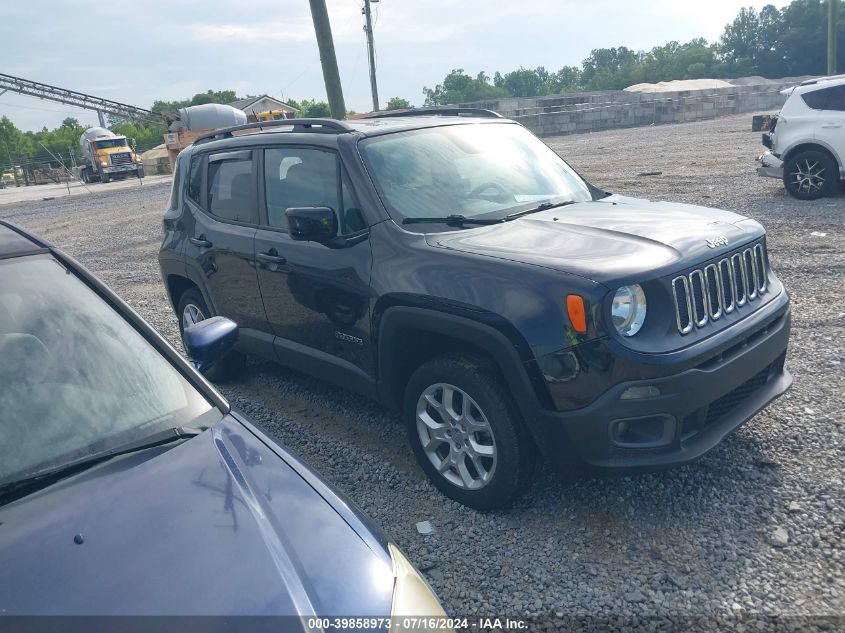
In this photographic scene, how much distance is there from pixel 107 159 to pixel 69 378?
150 ft

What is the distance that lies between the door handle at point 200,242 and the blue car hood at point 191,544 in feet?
10.5

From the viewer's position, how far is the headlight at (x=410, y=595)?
69.6 inches

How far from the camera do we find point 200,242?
5262mm

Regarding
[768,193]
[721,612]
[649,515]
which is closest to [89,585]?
[721,612]

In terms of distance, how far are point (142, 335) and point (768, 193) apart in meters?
11.6

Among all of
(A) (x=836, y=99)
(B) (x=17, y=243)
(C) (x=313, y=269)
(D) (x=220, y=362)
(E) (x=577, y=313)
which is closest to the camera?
(B) (x=17, y=243)

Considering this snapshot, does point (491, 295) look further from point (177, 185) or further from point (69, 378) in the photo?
point (177, 185)

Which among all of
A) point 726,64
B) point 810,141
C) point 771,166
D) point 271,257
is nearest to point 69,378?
point 271,257

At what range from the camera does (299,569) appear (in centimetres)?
177

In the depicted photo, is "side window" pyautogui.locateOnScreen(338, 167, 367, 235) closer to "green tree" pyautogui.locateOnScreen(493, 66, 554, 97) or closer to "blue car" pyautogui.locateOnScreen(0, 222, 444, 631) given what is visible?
"blue car" pyautogui.locateOnScreen(0, 222, 444, 631)

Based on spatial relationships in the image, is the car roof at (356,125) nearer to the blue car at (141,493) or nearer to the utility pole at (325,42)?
the blue car at (141,493)

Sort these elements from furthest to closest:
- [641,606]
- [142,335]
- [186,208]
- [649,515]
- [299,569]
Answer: [186,208] → [649,515] → [641,606] → [142,335] → [299,569]

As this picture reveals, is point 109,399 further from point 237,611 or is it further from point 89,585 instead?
point 237,611

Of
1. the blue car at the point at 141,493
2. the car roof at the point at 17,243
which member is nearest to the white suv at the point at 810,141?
the blue car at the point at 141,493
